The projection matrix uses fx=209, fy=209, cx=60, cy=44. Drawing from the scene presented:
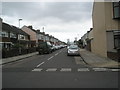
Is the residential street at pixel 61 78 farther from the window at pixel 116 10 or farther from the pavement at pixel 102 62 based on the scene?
the window at pixel 116 10

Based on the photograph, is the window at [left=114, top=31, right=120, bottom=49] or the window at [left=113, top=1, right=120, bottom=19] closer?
the window at [left=113, top=1, right=120, bottom=19]

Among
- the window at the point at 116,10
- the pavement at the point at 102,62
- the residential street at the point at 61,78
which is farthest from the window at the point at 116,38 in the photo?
the residential street at the point at 61,78

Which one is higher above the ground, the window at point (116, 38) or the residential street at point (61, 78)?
the window at point (116, 38)

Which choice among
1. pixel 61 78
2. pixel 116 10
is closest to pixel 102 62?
pixel 116 10

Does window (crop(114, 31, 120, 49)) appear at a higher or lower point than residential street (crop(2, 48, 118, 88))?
higher

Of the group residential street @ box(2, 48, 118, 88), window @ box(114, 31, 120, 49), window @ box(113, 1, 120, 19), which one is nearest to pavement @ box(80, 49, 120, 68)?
residential street @ box(2, 48, 118, 88)

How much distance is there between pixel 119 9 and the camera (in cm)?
2205

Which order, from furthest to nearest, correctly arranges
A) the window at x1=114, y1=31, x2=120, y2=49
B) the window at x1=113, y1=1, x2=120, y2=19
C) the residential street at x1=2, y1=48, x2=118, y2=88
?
the window at x1=114, y1=31, x2=120, y2=49, the window at x1=113, y1=1, x2=120, y2=19, the residential street at x1=2, y1=48, x2=118, y2=88

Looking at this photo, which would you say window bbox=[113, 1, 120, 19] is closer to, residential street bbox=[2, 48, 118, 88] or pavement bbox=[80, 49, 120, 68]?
pavement bbox=[80, 49, 120, 68]

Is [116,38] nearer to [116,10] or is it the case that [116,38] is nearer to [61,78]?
[116,10]

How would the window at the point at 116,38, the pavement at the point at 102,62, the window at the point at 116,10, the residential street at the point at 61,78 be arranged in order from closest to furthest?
the residential street at the point at 61,78 → the pavement at the point at 102,62 → the window at the point at 116,10 → the window at the point at 116,38

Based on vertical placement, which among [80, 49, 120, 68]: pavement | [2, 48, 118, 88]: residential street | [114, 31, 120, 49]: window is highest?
[114, 31, 120, 49]: window

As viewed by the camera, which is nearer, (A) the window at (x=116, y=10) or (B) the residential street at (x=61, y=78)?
(B) the residential street at (x=61, y=78)

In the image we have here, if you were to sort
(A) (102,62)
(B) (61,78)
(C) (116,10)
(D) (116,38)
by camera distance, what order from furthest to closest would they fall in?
1. (D) (116,38)
2. (C) (116,10)
3. (A) (102,62)
4. (B) (61,78)
